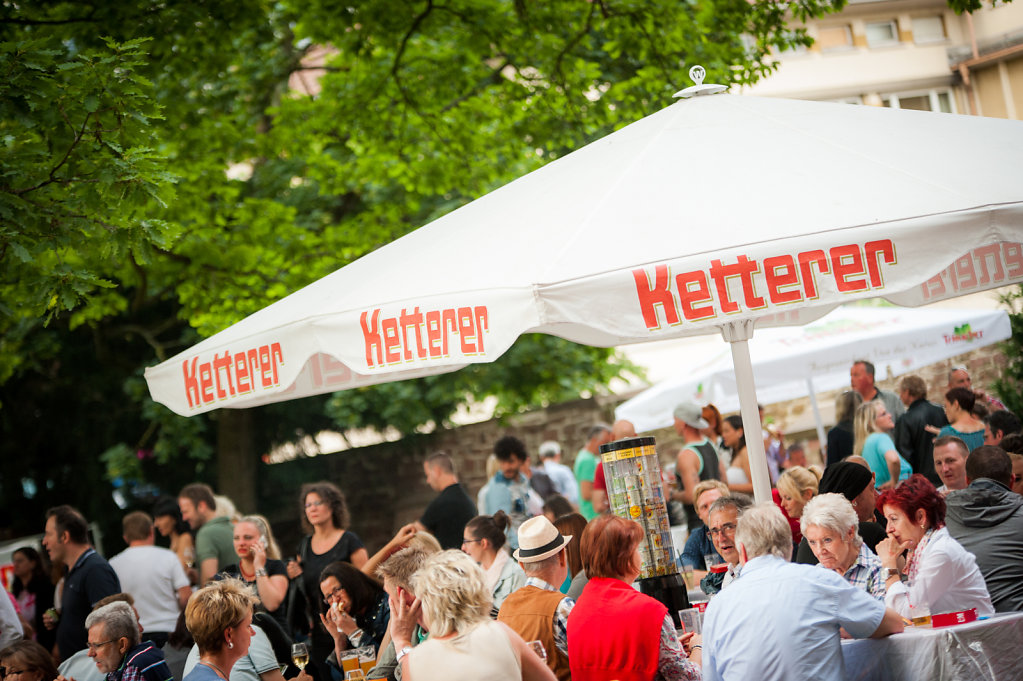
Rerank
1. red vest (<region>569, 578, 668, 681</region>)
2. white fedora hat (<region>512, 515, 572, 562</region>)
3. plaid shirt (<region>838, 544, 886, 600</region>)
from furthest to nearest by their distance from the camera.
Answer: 1. white fedora hat (<region>512, 515, 572, 562</region>)
2. plaid shirt (<region>838, 544, 886, 600</region>)
3. red vest (<region>569, 578, 668, 681</region>)

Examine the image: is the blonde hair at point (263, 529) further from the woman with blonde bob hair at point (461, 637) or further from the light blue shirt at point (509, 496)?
the woman with blonde bob hair at point (461, 637)

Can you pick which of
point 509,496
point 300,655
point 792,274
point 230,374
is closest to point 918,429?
point 509,496

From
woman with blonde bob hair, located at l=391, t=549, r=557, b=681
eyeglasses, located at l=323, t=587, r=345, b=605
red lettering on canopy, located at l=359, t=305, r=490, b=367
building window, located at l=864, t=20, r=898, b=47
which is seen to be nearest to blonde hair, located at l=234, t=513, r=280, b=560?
eyeglasses, located at l=323, t=587, r=345, b=605

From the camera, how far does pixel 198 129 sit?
1000 cm

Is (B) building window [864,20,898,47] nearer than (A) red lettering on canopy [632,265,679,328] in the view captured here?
No

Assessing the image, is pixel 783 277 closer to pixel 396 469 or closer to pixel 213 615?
pixel 213 615

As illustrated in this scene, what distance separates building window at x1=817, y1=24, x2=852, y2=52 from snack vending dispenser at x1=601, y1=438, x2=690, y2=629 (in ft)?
72.9

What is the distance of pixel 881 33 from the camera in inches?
992

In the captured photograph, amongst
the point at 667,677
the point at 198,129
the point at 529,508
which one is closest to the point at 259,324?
the point at 667,677

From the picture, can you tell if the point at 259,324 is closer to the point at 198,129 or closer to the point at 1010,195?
the point at 1010,195

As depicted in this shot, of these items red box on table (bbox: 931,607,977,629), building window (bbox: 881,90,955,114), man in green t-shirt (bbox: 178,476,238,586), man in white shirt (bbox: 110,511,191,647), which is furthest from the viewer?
building window (bbox: 881,90,955,114)

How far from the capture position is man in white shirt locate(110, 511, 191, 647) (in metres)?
7.54

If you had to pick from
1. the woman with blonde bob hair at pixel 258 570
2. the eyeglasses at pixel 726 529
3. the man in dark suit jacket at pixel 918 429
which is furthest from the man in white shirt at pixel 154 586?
the man in dark suit jacket at pixel 918 429

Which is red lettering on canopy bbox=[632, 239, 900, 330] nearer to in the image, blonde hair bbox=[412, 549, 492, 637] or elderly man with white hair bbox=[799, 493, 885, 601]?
elderly man with white hair bbox=[799, 493, 885, 601]
